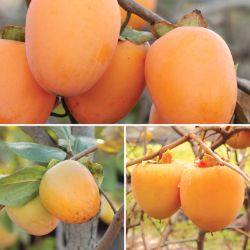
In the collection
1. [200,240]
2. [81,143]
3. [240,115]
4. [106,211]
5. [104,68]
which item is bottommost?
[200,240]

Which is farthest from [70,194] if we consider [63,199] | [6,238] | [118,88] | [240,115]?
[6,238]

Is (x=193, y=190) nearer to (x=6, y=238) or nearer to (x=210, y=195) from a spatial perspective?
(x=210, y=195)

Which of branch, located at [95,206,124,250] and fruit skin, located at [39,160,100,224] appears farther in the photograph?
branch, located at [95,206,124,250]

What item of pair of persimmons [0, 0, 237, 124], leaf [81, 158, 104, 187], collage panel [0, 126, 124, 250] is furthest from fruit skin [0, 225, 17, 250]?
pair of persimmons [0, 0, 237, 124]

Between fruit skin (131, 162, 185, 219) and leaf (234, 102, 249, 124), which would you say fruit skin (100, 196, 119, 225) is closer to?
fruit skin (131, 162, 185, 219)

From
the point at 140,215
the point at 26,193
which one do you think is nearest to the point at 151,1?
the point at 26,193
